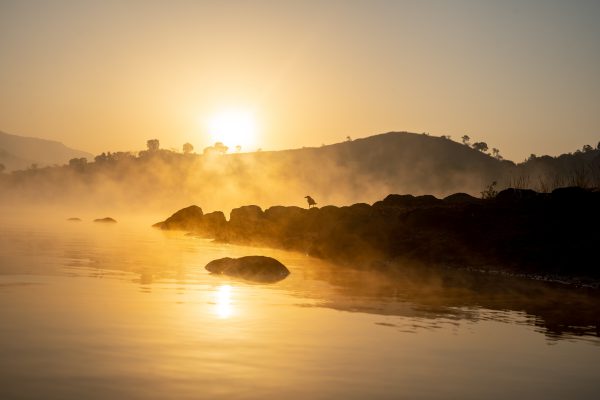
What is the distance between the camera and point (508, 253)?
123 feet

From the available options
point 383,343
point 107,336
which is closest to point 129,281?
point 107,336

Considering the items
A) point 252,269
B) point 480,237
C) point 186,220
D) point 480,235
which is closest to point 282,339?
point 252,269

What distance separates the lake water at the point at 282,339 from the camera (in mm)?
10742

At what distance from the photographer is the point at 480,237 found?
4050 centimetres

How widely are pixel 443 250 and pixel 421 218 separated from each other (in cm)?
480

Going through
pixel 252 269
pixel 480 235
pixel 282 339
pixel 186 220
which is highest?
pixel 186 220

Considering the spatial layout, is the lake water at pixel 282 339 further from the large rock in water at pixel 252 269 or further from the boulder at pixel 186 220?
the boulder at pixel 186 220

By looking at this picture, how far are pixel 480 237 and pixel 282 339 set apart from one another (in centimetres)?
2851

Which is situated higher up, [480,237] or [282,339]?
[480,237]

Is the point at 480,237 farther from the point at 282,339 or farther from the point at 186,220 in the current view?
the point at 186,220

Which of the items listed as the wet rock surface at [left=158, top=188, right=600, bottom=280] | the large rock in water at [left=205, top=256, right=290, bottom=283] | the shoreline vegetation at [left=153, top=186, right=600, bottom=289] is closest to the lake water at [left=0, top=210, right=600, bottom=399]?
the large rock in water at [left=205, top=256, right=290, bottom=283]

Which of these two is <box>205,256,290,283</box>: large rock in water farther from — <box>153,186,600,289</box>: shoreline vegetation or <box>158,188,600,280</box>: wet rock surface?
<box>158,188,600,280</box>: wet rock surface

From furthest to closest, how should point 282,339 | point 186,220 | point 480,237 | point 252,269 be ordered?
point 186,220, point 480,237, point 252,269, point 282,339

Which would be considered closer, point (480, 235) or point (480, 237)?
point (480, 237)
